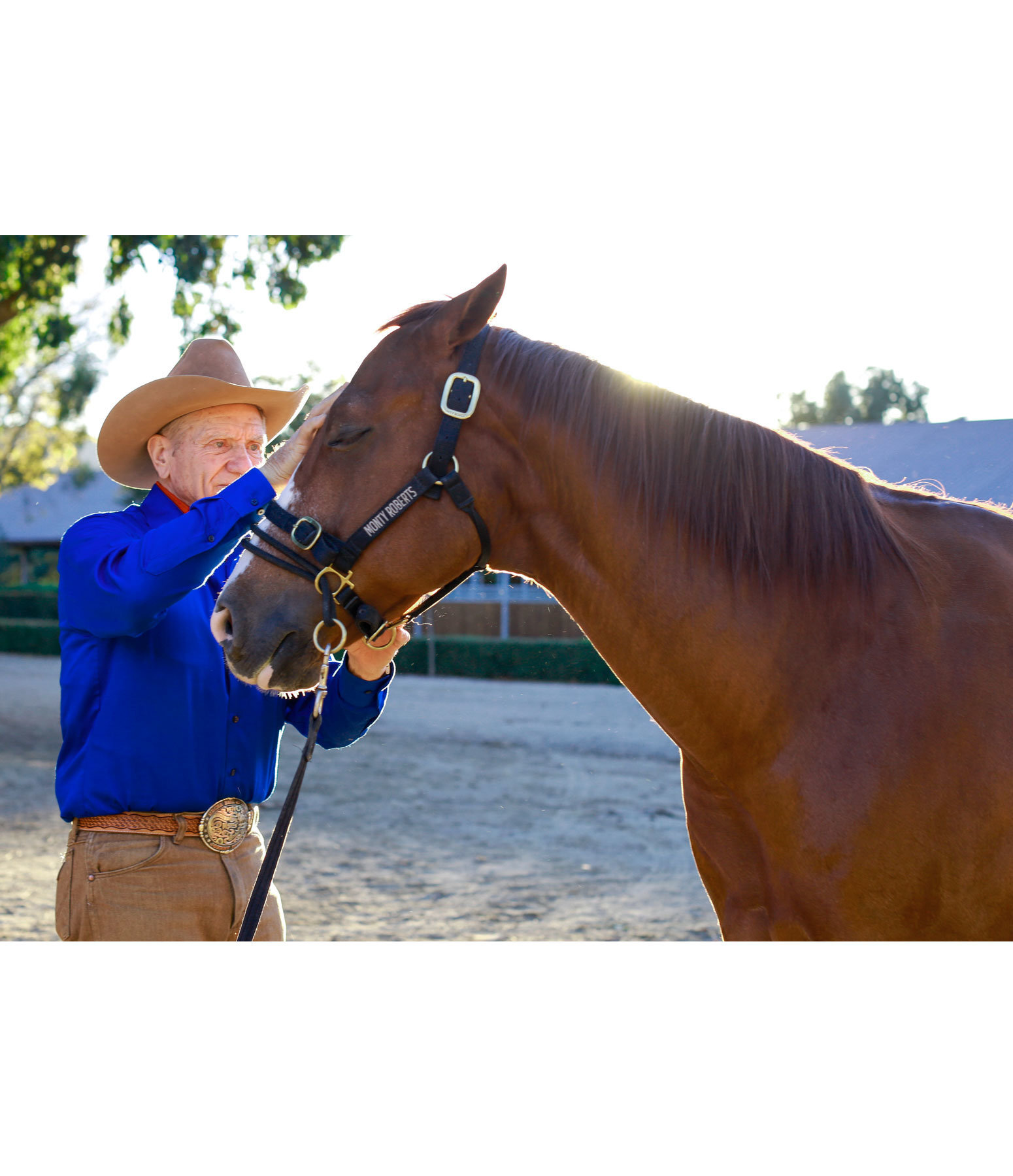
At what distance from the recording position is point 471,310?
1.87 metres

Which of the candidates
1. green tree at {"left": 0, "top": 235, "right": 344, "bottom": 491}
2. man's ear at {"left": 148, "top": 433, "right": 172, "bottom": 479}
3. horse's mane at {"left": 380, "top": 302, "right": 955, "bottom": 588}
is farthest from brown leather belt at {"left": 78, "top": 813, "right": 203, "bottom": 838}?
green tree at {"left": 0, "top": 235, "right": 344, "bottom": 491}

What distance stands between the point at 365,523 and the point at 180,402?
806 mm

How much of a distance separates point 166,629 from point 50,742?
1060 centimetres

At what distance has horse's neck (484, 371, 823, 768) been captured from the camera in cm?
183

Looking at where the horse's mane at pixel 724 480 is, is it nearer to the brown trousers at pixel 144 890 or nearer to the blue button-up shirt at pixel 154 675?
the blue button-up shirt at pixel 154 675

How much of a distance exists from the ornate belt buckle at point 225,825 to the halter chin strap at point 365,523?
2.06 ft

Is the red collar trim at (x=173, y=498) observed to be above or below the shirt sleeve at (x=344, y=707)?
above

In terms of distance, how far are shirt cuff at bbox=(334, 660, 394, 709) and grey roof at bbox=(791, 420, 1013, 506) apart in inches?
52.2

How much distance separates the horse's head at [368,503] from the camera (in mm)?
1878

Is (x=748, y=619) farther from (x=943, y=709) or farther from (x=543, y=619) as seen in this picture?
(x=543, y=619)

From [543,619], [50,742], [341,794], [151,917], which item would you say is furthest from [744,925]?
[543,619]

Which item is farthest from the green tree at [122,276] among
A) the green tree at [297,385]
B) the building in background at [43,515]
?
the building in background at [43,515]

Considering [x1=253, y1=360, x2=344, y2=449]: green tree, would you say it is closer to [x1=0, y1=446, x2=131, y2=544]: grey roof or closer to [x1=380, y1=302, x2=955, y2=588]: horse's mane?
[x1=380, y1=302, x2=955, y2=588]: horse's mane

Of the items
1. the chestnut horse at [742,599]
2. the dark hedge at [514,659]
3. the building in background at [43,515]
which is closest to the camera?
the chestnut horse at [742,599]
